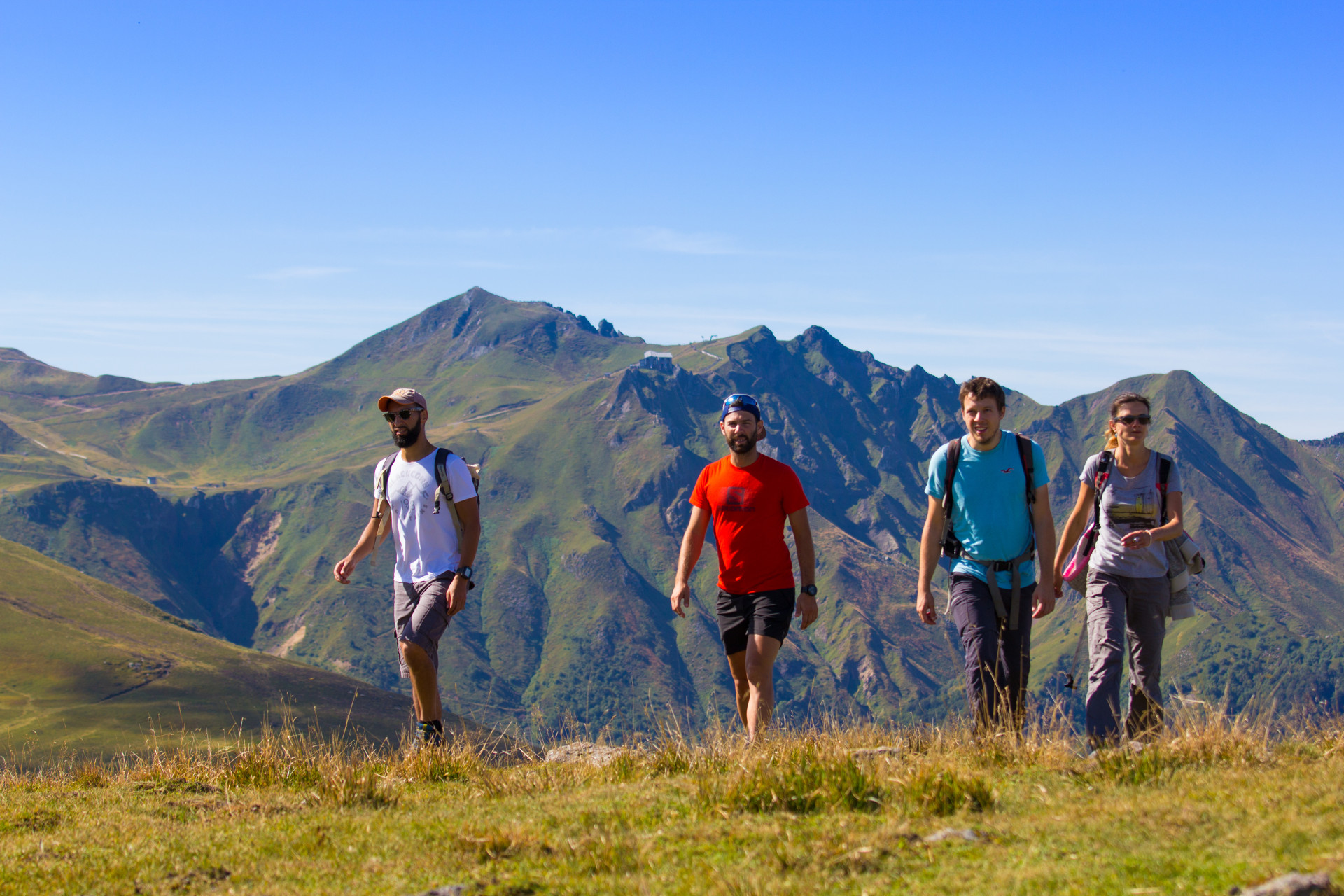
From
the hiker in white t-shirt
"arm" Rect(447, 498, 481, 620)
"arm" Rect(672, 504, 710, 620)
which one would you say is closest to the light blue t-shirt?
"arm" Rect(672, 504, 710, 620)

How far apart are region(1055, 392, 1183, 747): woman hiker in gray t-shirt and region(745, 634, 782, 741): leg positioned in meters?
2.05

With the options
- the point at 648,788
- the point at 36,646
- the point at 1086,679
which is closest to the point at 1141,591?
the point at 1086,679

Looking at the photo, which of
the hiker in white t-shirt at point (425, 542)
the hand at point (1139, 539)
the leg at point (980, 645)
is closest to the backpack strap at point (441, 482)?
the hiker in white t-shirt at point (425, 542)

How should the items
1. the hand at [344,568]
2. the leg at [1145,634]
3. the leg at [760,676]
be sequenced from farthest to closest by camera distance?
the hand at [344,568], the leg at [760,676], the leg at [1145,634]

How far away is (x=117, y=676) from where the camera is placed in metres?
152

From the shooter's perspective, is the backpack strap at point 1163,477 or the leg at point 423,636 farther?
the leg at point 423,636

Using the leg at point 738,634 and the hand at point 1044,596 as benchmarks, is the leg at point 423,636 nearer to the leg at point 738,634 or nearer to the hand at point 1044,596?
the leg at point 738,634

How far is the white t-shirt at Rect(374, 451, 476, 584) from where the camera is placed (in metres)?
8.20

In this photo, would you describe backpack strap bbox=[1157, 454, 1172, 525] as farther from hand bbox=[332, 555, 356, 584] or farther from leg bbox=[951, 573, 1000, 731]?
hand bbox=[332, 555, 356, 584]

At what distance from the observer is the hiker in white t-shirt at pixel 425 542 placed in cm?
809

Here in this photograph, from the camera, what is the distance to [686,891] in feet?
13.1

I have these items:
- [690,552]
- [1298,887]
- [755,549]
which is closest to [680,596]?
[690,552]

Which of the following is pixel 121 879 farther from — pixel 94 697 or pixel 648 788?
pixel 94 697

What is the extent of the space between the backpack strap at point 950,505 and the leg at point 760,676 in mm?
1388
